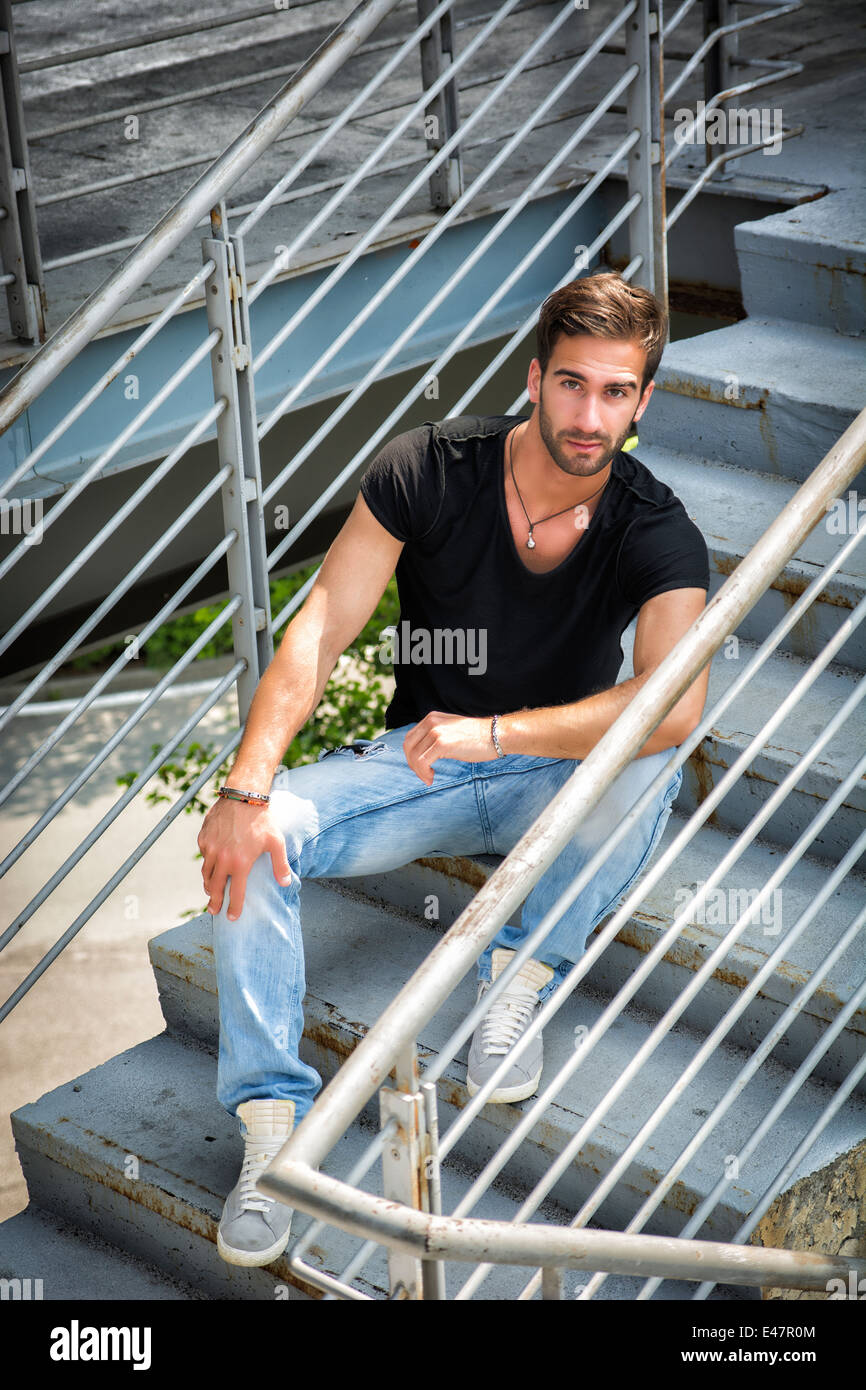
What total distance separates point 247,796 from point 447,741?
0.34m

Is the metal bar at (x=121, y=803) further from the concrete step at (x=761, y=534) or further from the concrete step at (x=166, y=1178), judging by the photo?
the concrete step at (x=761, y=534)

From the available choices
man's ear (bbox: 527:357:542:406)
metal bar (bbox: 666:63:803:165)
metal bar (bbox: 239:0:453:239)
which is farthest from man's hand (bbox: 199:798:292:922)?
metal bar (bbox: 666:63:803:165)

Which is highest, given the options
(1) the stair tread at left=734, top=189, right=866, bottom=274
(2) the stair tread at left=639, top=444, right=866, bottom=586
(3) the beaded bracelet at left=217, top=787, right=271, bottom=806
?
(1) the stair tread at left=734, top=189, right=866, bottom=274

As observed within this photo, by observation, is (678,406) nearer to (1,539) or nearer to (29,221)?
(29,221)

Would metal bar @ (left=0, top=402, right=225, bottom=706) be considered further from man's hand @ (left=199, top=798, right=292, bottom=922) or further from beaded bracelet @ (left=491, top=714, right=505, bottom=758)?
beaded bracelet @ (left=491, top=714, right=505, bottom=758)

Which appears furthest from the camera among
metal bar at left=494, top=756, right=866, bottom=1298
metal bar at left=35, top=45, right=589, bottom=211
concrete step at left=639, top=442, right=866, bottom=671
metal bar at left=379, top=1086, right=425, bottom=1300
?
concrete step at left=639, top=442, right=866, bottom=671

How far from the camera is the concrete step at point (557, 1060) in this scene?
97.7 inches

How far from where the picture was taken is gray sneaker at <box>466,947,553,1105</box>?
2.53 metres

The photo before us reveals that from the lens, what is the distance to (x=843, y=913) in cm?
275

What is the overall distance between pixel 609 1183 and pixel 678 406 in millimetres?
2111

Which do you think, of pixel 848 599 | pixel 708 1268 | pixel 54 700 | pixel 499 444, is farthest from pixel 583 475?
pixel 54 700

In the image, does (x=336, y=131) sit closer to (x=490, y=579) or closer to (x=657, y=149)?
(x=657, y=149)

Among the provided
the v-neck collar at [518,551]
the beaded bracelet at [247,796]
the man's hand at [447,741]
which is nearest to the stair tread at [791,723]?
the v-neck collar at [518,551]

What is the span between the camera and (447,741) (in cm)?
248
